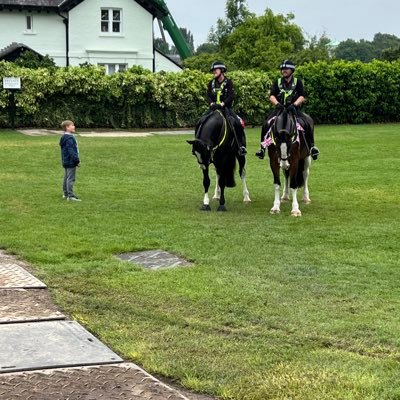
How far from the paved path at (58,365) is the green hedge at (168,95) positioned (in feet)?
91.5

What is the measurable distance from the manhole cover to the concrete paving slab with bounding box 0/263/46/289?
1.47 meters

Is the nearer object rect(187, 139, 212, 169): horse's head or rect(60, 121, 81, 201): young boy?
rect(187, 139, 212, 169): horse's head

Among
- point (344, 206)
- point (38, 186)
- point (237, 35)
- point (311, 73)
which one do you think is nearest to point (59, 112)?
point (311, 73)

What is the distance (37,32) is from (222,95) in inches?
1443

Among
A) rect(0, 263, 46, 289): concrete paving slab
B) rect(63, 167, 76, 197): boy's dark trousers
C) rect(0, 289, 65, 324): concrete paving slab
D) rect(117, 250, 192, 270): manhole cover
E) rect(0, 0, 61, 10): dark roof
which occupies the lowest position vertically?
rect(117, 250, 192, 270): manhole cover

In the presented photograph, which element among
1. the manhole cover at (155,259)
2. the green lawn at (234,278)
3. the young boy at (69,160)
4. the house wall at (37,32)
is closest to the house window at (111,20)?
the house wall at (37,32)

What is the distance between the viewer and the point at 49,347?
6383 millimetres

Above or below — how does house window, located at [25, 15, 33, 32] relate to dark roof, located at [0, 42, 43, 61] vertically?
above

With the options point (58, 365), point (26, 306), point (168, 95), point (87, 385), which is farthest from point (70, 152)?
point (168, 95)

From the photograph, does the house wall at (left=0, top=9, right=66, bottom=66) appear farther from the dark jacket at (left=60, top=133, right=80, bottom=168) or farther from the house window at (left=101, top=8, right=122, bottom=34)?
the dark jacket at (left=60, top=133, right=80, bottom=168)

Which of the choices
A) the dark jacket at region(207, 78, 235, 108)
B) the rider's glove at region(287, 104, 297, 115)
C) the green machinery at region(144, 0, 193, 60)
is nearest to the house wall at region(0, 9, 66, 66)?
the green machinery at region(144, 0, 193, 60)

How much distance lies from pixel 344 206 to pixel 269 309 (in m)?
7.63

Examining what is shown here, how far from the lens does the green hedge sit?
34625 mm

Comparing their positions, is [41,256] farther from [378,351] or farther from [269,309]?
[378,351]
